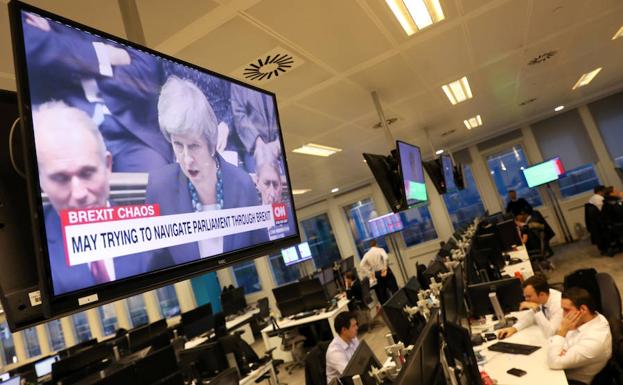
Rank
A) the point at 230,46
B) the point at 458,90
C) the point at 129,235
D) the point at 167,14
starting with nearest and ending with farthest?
the point at 129,235, the point at 167,14, the point at 230,46, the point at 458,90

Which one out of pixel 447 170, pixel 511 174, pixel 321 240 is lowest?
pixel 321 240

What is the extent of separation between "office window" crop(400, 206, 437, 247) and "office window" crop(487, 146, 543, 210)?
196 cm

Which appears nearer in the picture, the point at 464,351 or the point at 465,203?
the point at 464,351

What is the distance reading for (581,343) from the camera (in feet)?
7.86

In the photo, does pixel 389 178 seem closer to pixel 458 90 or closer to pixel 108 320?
pixel 458 90

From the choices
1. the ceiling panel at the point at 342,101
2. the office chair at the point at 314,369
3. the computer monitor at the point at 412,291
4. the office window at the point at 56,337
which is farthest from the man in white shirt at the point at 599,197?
the office window at the point at 56,337

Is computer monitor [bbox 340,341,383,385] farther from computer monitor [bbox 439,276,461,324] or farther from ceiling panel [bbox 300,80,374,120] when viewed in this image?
ceiling panel [bbox 300,80,374,120]

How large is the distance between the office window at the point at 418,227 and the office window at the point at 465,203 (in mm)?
614

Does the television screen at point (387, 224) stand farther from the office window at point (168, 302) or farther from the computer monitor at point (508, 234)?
the office window at point (168, 302)

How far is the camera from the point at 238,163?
1335mm

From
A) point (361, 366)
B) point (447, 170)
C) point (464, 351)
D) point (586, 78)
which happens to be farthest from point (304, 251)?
point (464, 351)

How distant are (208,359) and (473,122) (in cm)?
653

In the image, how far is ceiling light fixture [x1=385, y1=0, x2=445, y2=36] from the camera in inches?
104

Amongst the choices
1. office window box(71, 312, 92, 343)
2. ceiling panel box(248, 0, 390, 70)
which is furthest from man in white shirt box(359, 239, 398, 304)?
office window box(71, 312, 92, 343)
